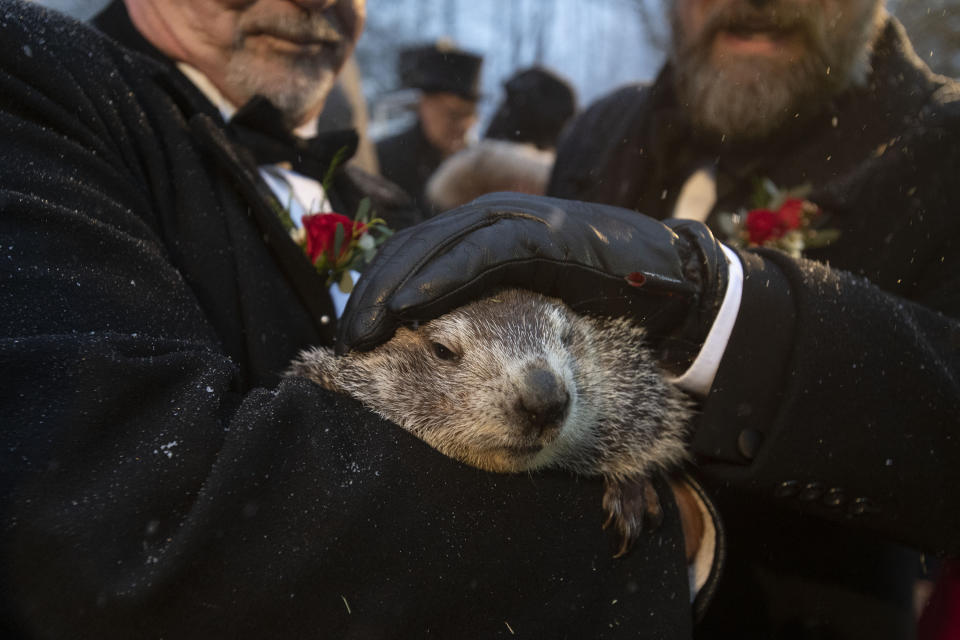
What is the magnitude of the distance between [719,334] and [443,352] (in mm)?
936

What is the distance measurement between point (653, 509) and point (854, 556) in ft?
4.25

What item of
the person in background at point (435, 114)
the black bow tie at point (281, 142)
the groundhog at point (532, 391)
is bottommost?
the person in background at point (435, 114)

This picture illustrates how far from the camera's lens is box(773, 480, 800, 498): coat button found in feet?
6.20

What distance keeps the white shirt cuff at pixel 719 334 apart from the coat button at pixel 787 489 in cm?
39

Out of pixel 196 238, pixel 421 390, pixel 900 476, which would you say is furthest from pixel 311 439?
pixel 900 476

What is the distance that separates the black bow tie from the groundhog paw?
6.36ft

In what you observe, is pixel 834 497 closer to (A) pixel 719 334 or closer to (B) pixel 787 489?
(B) pixel 787 489

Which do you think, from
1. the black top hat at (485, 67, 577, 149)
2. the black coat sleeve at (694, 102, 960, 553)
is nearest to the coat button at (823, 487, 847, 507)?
the black coat sleeve at (694, 102, 960, 553)

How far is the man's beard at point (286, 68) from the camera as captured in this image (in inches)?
107

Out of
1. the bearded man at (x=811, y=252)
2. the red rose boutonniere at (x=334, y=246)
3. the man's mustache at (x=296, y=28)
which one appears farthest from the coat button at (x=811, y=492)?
the man's mustache at (x=296, y=28)

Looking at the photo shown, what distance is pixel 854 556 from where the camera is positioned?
2.61 m

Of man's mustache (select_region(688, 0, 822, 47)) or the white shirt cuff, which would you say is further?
man's mustache (select_region(688, 0, 822, 47))

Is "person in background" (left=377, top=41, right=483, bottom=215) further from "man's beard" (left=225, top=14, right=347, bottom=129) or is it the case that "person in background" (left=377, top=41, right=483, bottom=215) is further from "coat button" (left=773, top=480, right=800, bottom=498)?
"coat button" (left=773, top=480, right=800, bottom=498)

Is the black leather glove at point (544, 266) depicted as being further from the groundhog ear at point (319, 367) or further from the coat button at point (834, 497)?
the coat button at point (834, 497)
